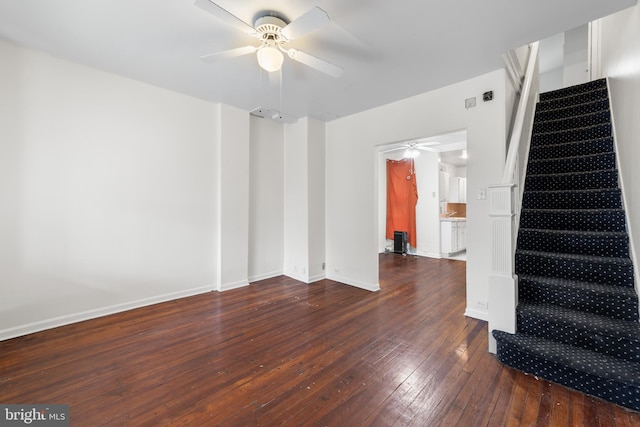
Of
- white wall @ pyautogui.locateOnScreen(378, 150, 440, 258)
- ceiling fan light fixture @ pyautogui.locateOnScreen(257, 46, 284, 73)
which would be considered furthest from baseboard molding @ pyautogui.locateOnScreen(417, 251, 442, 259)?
ceiling fan light fixture @ pyautogui.locateOnScreen(257, 46, 284, 73)

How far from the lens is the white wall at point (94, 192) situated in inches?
100.0

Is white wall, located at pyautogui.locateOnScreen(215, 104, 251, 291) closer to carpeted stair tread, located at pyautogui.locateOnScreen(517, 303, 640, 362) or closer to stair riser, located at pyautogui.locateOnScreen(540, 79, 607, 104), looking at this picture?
carpeted stair tread, located at pyautogui.locateOnScreen(517, 303, 640, 362)

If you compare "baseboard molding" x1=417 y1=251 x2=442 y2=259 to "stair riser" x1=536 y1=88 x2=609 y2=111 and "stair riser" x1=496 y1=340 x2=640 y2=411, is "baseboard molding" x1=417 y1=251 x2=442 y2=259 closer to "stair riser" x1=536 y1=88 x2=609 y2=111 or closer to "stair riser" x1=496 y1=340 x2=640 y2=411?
"stair riser" x1=536 y1=88 x2=609 y2=111

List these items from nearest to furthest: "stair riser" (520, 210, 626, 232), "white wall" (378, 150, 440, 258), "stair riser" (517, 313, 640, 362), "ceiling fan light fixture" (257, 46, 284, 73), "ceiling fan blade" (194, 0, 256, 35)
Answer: "ceiling fan blade" (194, 0, 256, 35), "stair riser" (517, 313, 640, 362), "ceiling fan light fixture" (257, 46, 284, 73), "stair riser" (520, 210, 626, 232), "white wall" (378, 150, 440, 258)

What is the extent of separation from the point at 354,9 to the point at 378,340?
2871mm

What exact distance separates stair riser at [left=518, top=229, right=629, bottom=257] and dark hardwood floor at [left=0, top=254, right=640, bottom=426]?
1.03 meters

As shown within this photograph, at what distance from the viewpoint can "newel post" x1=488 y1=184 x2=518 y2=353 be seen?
2209 millimetres

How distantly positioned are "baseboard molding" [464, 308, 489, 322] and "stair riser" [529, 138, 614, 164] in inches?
81.5

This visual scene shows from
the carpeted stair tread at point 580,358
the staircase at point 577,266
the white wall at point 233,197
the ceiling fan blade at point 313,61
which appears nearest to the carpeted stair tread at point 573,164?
the staircase at point 577,266

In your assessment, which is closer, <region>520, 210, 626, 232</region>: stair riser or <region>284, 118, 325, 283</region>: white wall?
<region>520, 210, 626, 232</region>: stair riser

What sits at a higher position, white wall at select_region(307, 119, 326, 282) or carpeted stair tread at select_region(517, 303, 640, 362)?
white wall at select_region(307, 119, 326, 282)

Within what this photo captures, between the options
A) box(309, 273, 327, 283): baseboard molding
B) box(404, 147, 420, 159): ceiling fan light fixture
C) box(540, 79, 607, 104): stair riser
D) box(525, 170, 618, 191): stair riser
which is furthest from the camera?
box(404, 147, 420, 159): ceiling fan light fixture

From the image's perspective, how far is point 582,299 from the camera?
2166mm

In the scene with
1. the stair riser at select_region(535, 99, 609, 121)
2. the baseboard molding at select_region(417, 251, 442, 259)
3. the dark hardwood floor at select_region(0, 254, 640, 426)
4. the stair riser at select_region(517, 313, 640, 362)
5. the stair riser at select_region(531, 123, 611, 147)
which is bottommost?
the dark hardwood floor at select_region(0, 254, 640, 426)
